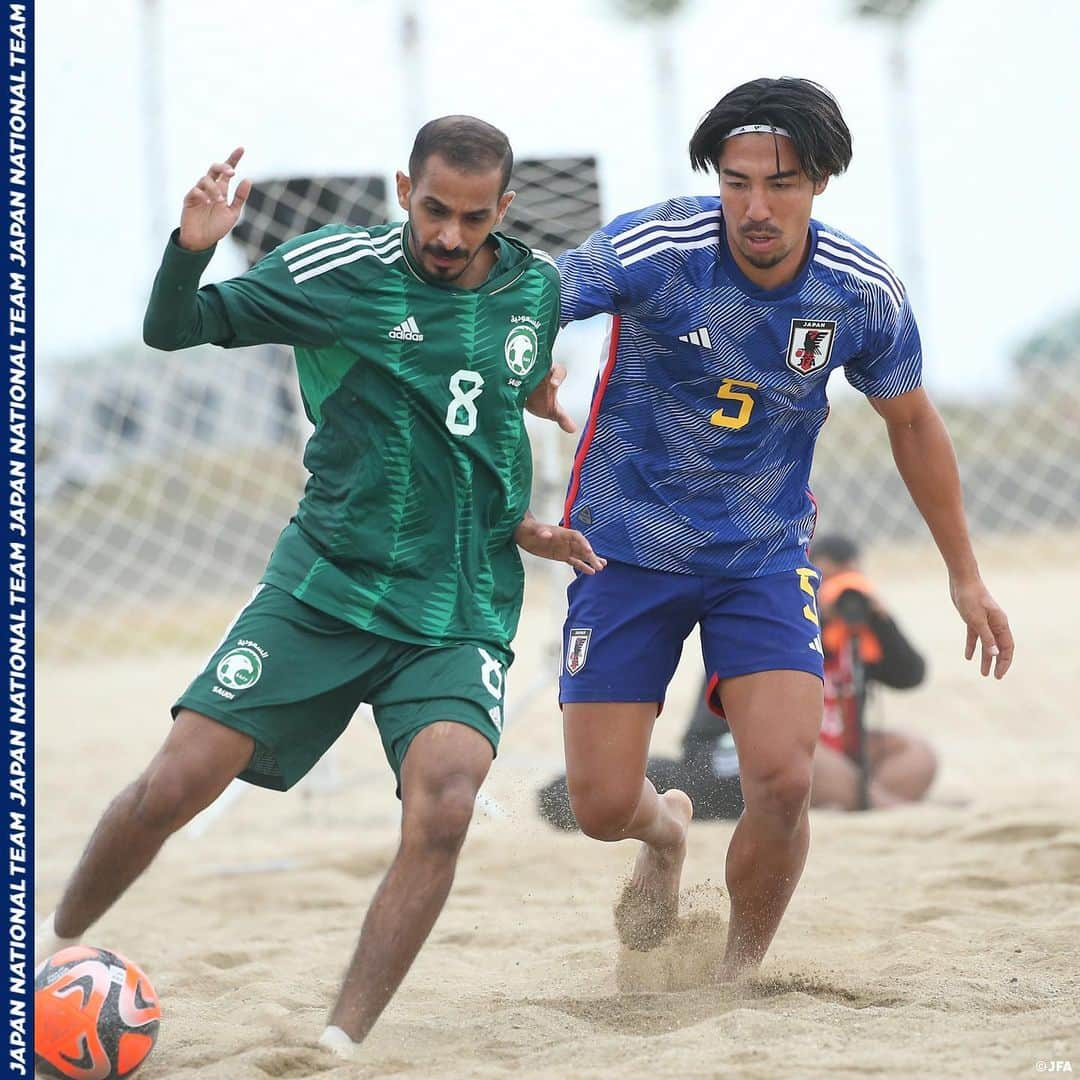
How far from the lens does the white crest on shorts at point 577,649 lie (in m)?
4.27

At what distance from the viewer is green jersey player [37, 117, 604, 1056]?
3.60 meters

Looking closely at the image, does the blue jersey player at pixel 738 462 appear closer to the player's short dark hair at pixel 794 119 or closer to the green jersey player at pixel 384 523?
the player's short dark hair at pixel 794 119

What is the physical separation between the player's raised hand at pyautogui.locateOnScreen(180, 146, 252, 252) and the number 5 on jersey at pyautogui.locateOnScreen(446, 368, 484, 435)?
2.16 feet

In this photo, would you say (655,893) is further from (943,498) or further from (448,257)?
(448,257)

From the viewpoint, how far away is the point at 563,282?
4.00 metres

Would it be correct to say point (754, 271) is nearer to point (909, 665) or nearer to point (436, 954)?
point (436, 954)

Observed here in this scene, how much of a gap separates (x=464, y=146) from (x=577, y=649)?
1.45 m

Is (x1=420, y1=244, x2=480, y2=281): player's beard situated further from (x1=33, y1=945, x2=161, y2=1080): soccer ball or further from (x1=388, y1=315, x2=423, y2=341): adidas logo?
(x1=33, y1=945, x2=161, y2=1080): soccer ball

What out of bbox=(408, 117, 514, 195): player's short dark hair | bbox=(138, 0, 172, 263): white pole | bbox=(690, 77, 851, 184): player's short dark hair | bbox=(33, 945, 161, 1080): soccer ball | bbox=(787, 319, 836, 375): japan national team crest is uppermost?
bbox=(138, 0, 172, 263): white pole

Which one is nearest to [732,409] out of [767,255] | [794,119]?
[767,255]

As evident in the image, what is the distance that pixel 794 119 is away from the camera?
393 centimetres

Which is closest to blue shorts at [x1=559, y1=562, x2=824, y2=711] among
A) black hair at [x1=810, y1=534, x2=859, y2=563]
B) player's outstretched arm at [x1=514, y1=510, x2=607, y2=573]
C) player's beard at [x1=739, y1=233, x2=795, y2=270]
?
player's outstretched arm at [x1=514, y1=510, x2=607, y2=573]
